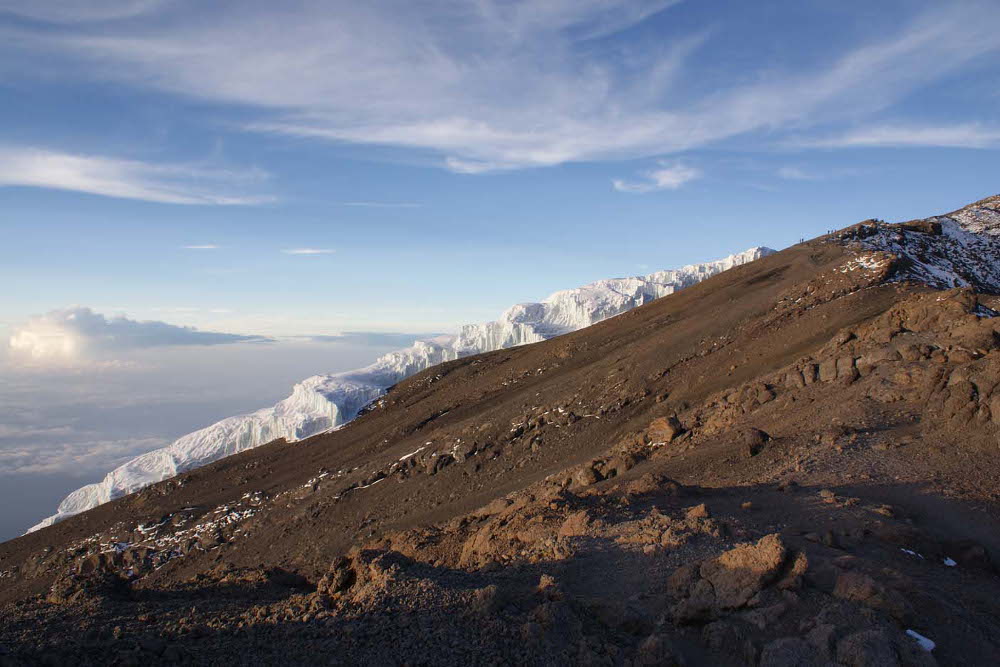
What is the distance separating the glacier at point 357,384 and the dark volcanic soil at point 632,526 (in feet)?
26.9

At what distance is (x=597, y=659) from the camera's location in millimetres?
5590

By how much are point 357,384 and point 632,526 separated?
34312 millimetres


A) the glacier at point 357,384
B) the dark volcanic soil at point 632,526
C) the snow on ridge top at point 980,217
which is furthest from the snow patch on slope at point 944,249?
the glacier at point 357,384

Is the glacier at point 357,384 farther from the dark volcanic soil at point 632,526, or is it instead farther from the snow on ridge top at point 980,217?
the snow on ridge top at point 980,217

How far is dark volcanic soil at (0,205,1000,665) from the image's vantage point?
19.2ft

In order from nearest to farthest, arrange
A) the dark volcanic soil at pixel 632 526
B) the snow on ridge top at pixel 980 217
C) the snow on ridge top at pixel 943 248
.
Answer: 1. the dark volcanic soil at pixel 632 526
2. the snow on ridge top at pixel 943 248
3. the snow on ridge top at pixel 980 217

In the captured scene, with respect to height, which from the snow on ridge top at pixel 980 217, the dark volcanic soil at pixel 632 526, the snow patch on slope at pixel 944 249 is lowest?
the dark volcanic soil at pixel 632 526

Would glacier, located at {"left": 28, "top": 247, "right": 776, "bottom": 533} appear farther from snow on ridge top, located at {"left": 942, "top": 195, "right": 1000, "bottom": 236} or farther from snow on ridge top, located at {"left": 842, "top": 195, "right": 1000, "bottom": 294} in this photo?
snow on ridge top, located at {"left": 842, "top": 195, "right": 1000, "bottom": 294}

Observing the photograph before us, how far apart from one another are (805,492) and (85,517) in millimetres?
29140

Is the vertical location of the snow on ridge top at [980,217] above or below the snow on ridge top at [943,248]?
above

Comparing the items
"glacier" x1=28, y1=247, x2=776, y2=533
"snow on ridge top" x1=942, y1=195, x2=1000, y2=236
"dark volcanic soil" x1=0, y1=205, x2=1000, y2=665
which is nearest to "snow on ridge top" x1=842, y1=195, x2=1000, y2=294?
"snow on ridge top" x1=942, y1=195, x2=1000, y2=236

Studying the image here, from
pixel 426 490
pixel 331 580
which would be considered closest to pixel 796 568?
pixel 331 580

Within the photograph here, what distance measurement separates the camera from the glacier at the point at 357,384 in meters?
35.8

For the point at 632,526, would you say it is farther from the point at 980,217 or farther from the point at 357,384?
the point at 980,217
